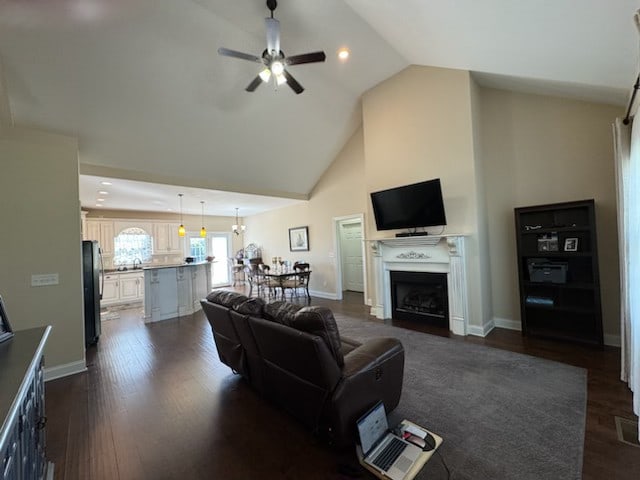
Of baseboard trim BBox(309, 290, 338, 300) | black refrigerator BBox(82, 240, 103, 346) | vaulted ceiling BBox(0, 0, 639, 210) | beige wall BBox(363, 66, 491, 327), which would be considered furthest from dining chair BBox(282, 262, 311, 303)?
black refrigerator BBox(82, 240, 103, 346)

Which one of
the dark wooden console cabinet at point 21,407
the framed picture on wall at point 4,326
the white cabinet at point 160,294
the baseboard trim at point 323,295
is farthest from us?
the baseboard trim at point 323,295

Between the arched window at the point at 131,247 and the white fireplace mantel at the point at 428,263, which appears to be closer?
the white fireplace mantel at the point at 428,263

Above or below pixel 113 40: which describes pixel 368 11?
above

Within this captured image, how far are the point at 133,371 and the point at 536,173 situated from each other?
599 centimetres

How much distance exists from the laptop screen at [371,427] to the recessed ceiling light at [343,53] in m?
4.66

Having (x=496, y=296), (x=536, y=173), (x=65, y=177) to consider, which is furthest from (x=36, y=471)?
(x=536, y=173)

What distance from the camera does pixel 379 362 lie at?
6.55ft

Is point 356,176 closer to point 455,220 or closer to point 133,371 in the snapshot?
point 455,220

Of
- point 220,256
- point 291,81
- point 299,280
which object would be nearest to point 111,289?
point 220,256

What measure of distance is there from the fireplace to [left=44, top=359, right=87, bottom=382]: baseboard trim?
14.9ft

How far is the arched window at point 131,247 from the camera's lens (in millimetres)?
8289

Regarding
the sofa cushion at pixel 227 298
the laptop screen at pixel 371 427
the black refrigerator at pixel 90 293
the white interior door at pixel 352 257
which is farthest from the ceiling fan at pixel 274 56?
the white interior door at pixel 352 257

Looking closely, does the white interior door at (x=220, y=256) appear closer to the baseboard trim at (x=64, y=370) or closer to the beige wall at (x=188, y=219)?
the beige wall at (x=188, y=219)

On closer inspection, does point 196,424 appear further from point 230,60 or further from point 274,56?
point 230,60
